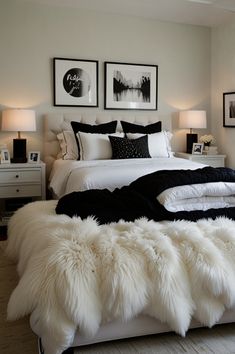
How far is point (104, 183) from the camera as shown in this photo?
3275 millimetres

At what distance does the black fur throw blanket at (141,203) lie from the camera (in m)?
2.24

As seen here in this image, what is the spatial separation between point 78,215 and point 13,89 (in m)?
2.76

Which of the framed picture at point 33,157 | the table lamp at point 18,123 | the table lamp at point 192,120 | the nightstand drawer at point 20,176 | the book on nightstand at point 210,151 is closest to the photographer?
the nightstand drawer at point 20,176

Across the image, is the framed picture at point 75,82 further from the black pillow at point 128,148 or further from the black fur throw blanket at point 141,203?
the black fur throw blanket at point 141,203

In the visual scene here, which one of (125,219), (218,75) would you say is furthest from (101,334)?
(218,75)

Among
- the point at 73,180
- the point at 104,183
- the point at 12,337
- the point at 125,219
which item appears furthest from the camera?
the point at 73,180

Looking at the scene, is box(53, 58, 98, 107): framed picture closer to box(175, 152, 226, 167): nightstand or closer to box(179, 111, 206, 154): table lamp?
box(179, 111, 206, 154): table lamp

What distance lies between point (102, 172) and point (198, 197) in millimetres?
1174

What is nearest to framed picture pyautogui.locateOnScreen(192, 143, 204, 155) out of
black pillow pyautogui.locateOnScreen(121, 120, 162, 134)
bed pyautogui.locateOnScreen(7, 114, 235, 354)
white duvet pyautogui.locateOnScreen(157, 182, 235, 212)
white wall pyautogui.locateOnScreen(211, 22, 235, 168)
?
white wall pyautogui.locateOnScreen(211, 22, 235, 168)

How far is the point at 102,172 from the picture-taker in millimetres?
3359

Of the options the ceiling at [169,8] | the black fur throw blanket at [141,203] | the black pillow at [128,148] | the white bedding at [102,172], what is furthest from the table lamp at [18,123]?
the black fur throw blanket at [141,203]

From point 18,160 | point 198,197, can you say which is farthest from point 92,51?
point 198,197

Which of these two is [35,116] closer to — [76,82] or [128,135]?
[76,82]

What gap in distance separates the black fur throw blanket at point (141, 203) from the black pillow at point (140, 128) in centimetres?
209
